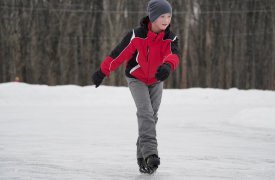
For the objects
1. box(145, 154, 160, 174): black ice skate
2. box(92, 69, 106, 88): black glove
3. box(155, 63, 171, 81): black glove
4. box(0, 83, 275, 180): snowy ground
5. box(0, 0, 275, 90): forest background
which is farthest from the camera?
box(0, 0, 275, 90): forest background

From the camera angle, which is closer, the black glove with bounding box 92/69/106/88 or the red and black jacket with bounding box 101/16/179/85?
the red and black jacket with bounding box 101/16/179/85

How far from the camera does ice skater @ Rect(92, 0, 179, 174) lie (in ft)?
11.8

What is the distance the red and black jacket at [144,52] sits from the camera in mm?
3621

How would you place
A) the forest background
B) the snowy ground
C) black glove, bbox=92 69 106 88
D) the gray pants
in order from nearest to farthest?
the gray pants → black glove, bbox=92 69 106 88 → the snowy ground → the forest background

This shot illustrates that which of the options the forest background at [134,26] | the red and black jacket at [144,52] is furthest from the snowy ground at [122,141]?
the forest background at [134,26]

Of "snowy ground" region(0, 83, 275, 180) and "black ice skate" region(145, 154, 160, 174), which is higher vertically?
"black ice skate" region(145, 154, 160, 174)

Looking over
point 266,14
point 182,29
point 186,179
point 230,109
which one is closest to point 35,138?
point 186,179

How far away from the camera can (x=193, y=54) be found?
51.9ft

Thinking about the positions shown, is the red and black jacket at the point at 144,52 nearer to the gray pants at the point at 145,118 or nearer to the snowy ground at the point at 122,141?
the gray pants at the point at 145,118

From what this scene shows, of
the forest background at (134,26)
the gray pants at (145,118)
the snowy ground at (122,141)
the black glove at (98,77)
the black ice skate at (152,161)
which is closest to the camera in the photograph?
the black ice skate at (152,161)

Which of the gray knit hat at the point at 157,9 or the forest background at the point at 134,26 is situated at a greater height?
the gray knit hat at the point at 157,9

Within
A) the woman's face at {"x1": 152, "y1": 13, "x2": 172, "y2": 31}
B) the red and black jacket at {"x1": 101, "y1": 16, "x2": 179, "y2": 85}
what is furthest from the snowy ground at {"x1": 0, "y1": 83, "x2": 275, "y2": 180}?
the woman's face at {"x1": 152, "y1": 13, "x2": 172, "y2": 31}

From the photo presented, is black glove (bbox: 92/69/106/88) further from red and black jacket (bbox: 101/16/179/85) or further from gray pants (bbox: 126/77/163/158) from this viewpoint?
gray pants (bbox: 126/77/163/158)

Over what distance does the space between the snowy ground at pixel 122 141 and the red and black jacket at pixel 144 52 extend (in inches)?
33.8
